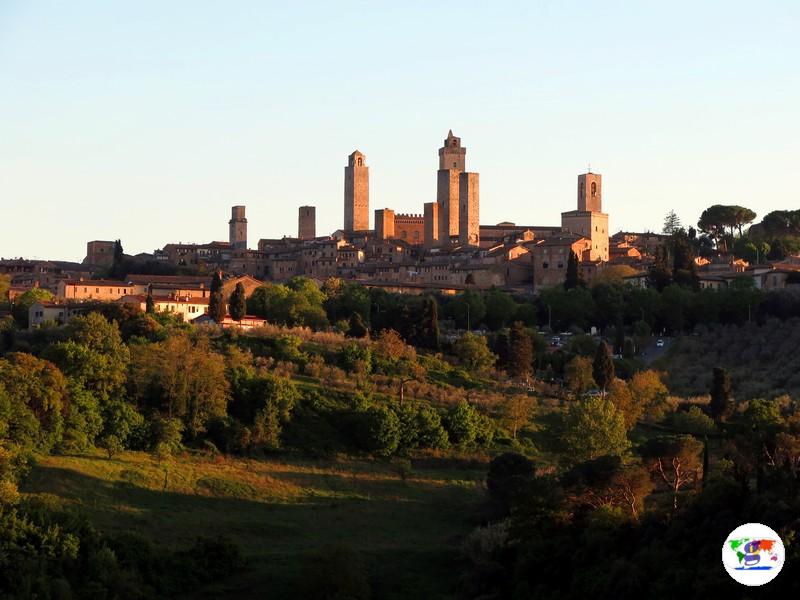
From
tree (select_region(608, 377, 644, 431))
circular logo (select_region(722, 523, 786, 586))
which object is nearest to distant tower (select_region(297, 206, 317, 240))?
tree (select_region(608, 377, 644, 431))

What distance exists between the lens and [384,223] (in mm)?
114500

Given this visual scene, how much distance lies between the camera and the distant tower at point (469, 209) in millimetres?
112438

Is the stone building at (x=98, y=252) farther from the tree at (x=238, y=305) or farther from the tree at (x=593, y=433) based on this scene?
the tree at (x=593, y=433)

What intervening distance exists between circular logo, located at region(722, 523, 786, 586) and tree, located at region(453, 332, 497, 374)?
30794mm

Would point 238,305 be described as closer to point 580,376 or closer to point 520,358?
point 520,358

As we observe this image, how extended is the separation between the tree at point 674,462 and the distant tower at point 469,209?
2700 inches

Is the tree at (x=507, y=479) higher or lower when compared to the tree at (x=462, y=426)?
lower

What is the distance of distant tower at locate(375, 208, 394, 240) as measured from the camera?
114 meters

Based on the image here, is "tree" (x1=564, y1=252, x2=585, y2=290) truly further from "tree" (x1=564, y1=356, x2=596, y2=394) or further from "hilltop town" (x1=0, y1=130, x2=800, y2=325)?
"tree" (x1=564, y1=356, x2=596, y2=394)

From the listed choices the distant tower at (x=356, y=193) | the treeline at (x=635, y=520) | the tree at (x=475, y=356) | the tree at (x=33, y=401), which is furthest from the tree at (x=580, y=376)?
the distant tower at (x=356, y=193)

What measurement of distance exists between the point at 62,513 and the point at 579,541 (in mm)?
10981

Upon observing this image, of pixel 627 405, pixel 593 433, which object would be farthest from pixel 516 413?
pixel 593 433

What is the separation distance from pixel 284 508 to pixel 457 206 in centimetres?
7298

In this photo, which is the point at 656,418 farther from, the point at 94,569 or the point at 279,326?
the point at 94,569
